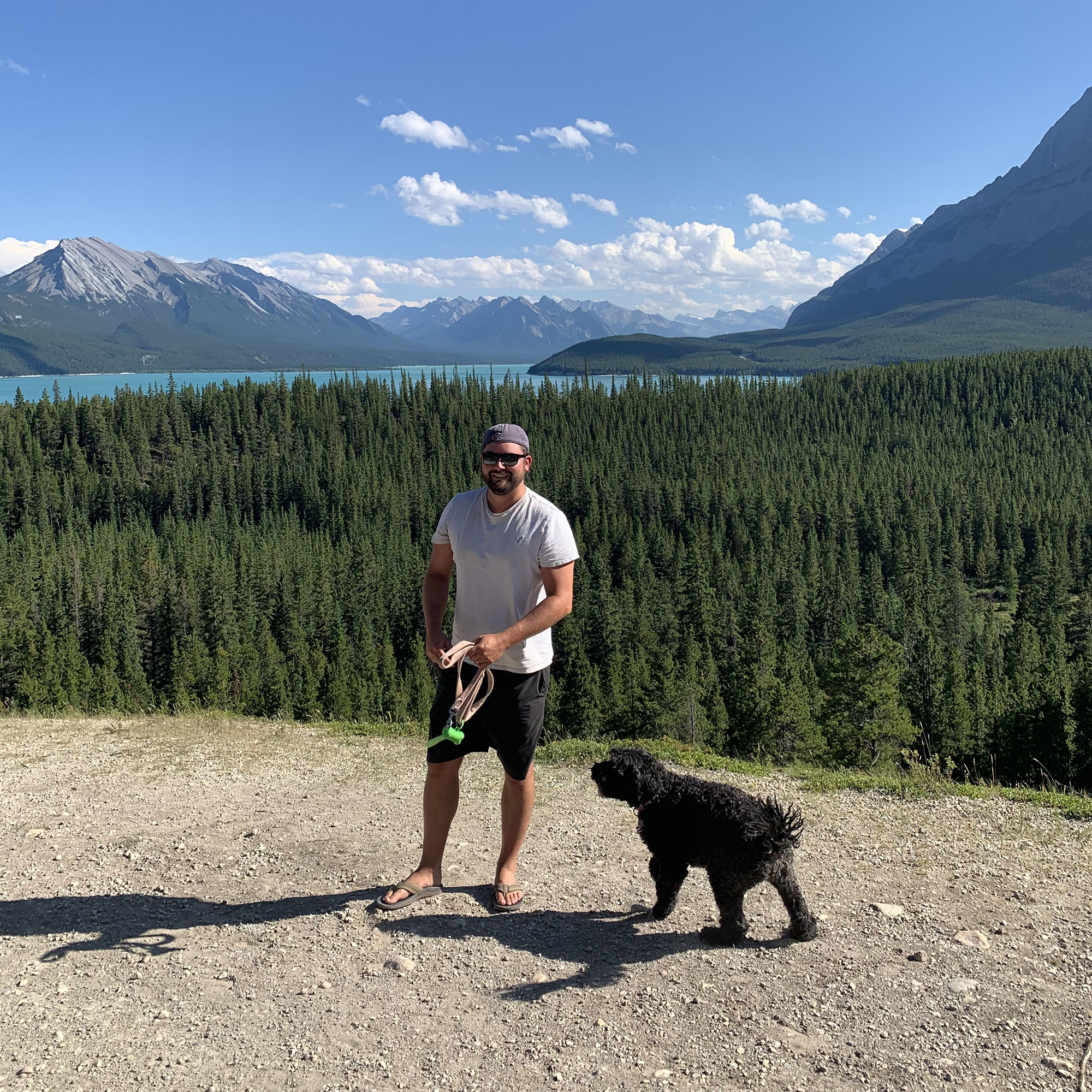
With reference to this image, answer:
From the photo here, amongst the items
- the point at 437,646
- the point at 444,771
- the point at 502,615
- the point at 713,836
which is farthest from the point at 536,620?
the point at 713,836

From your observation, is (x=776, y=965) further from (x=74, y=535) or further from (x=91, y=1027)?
(x=74, y=535)

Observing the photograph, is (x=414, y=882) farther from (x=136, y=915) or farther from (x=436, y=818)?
(x=136, y=915)

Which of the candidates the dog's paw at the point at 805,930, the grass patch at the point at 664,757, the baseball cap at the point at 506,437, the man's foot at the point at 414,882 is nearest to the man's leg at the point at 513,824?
the man's foot at the point at 414,882

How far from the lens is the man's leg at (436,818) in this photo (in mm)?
6754

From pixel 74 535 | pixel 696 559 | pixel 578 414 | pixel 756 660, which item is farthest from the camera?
pixel 578 414

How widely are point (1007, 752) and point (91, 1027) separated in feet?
176

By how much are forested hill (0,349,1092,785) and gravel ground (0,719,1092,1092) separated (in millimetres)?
4157

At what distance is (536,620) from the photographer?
235 inches

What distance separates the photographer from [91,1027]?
524cm

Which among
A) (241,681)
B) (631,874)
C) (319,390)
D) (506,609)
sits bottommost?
(241,681)

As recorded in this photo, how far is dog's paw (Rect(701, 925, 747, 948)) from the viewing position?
6152 millimetres

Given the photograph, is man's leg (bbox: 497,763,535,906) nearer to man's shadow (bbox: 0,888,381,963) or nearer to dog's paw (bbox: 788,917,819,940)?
man's shadow (bbox: 0,888,381,963)

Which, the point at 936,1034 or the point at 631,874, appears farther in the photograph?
the point at 631,874

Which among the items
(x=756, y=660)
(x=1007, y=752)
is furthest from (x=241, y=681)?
(x=1007, y=752)
